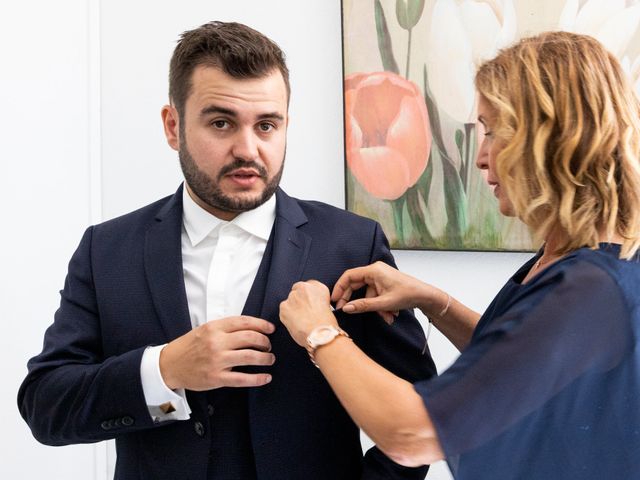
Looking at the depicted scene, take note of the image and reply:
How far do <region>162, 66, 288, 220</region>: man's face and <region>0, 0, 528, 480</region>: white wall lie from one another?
919mm

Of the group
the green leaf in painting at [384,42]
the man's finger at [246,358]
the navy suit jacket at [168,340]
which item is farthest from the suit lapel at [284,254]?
the green leaf in painting at [384,42]

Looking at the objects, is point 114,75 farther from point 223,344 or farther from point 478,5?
point 223,344

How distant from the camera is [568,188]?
1.10 m

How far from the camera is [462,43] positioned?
2.07 m

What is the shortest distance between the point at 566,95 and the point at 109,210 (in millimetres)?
1987

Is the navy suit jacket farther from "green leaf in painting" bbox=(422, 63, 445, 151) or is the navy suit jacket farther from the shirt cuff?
"green leaf in painting" bbox=(422, 63, 445, 151)

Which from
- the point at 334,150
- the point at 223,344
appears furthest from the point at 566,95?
the point at 334,150

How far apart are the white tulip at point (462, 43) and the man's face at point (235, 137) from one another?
31.8 inches

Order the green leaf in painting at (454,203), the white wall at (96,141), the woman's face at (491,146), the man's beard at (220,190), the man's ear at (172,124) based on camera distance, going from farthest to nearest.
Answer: the white wall at (96,141)
the green leaf in painting at (454,203)
the man's ear at (172,124)
the man's beard at (220,190)
the woman's face at (491,146)

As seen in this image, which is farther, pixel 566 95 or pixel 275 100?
pixel 275 100

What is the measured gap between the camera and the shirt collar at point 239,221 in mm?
1471

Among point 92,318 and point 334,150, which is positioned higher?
point 334,150

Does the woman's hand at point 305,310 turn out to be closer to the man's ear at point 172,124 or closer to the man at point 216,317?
the man at point 216,317

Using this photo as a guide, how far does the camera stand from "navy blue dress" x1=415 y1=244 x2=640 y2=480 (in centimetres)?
100
